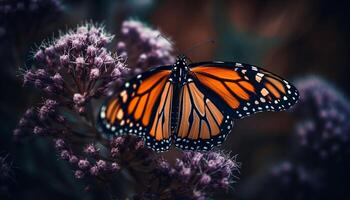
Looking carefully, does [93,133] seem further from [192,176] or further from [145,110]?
[192,176]

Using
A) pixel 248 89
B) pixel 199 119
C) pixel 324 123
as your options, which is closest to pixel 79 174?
pixel 199 119

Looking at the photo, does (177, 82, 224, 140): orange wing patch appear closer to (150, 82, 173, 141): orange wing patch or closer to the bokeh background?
(150, 82, 173, 141): orange wing patch

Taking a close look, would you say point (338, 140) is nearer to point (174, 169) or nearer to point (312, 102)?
point (312, 102)

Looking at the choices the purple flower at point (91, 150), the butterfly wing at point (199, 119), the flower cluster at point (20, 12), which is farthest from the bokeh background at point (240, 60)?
the butterfly wing at point (199, 119)

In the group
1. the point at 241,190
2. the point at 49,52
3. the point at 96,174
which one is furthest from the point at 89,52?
the point at 241,190

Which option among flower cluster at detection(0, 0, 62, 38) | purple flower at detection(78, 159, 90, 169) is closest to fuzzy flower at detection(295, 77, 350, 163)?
purple flower at detection(78, 159, 90, 169)

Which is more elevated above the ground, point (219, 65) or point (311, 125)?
point (311, 125)

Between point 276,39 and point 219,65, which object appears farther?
point 276,39
